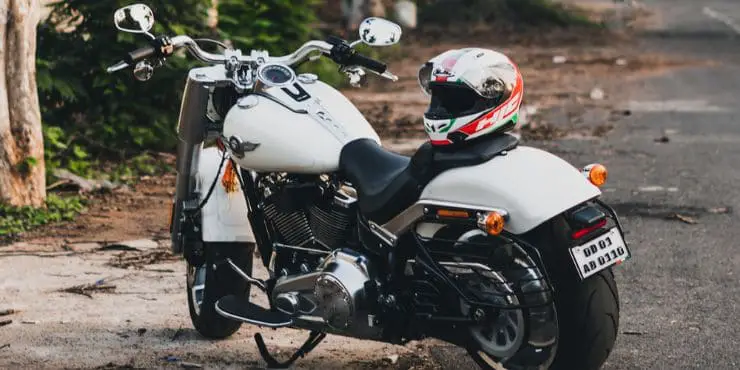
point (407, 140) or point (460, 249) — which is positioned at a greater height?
point (460, 249)

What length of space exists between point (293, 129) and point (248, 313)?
905 mm

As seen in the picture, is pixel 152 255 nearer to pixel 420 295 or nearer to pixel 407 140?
pixel 420 295

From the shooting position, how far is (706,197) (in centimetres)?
1070

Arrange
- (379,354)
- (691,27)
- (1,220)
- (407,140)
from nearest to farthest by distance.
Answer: (379,354) → (1,220) → (407,140) → (691,27)

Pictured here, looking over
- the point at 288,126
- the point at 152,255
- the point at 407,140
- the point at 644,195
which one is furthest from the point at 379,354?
the point at 407,140

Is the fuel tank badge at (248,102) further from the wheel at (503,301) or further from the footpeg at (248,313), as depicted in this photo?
the wheel at (503,301)

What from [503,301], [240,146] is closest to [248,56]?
[240,146]

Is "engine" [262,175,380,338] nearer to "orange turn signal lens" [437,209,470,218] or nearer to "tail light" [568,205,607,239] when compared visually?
"orange turn signal lens" [437,209,470,218]

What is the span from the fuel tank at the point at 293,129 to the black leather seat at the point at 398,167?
0.12m

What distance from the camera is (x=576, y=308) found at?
538 centimetres

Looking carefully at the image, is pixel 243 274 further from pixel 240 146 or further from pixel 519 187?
pixel 519 187

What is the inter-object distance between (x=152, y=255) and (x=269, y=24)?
7.10 metres

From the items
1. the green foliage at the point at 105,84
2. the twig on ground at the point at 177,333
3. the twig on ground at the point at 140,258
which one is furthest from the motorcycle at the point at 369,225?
the green foliage at the point at 105,84

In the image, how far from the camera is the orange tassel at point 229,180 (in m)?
6.65
